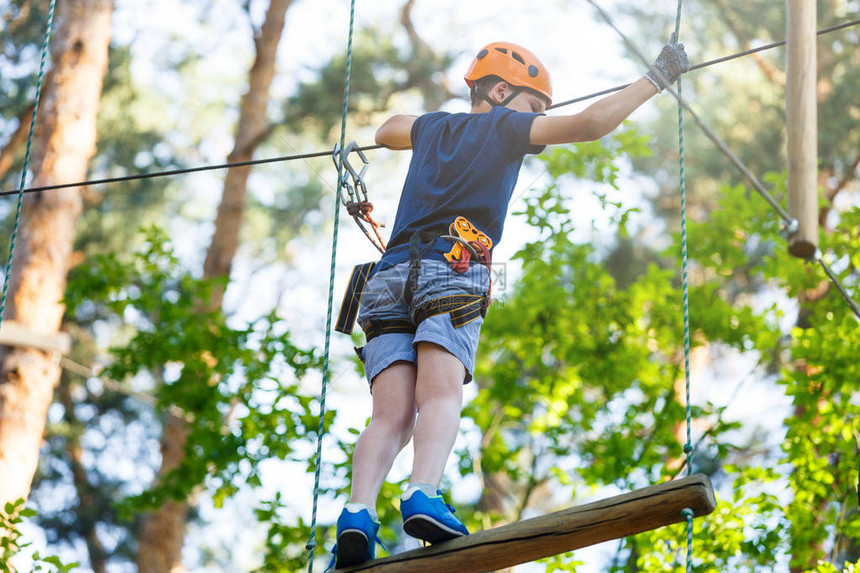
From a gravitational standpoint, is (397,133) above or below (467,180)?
above

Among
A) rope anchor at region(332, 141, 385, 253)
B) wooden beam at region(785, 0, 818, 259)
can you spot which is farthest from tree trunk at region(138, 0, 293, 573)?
wooden beam at region(785, 0, 818, 259)

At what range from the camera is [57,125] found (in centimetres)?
713

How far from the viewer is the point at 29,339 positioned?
20.7 ft

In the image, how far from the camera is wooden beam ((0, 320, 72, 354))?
6273 mm

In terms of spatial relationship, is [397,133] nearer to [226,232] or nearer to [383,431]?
[383,431]

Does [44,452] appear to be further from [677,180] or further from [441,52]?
[677,180]

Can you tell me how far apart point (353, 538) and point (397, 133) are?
1408 millimetres

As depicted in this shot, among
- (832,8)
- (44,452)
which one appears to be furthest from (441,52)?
(44,452)

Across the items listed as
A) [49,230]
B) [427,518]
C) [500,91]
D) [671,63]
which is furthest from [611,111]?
[49,230]

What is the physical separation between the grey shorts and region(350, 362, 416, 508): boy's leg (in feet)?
0.14

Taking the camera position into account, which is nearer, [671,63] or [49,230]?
[671,63]

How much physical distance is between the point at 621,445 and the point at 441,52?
6.31 meters

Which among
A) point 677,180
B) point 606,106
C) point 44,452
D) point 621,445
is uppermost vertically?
point 677,180

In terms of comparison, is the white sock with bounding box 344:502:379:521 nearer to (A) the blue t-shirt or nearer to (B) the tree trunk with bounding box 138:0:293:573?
(A) the blue t-shirt
